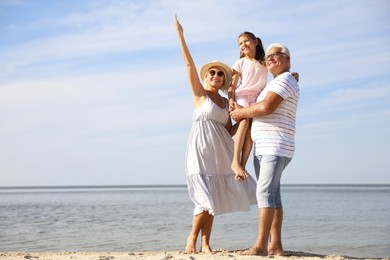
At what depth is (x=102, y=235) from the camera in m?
11.4

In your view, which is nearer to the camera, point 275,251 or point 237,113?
point 237,113

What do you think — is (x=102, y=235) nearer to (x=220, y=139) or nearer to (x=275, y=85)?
(x=220, y=139)

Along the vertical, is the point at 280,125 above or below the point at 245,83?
below

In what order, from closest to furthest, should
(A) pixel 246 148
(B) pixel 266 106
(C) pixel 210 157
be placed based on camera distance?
1. (B) pixel 266 106
2. (A) pixel 246 148
3. (C) pixel 210 157

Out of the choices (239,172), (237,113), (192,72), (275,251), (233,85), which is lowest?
(275,251)

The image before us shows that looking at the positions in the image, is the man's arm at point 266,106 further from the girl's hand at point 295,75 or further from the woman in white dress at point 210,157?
the woman in white dress at point 210,157

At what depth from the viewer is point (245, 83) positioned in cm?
546

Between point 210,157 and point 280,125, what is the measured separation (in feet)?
3.01

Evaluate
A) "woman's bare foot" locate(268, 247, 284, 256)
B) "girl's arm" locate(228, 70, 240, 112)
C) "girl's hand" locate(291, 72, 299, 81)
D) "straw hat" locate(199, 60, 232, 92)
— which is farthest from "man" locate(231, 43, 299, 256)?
"straw hat" locate(199, 60, 232, 92)

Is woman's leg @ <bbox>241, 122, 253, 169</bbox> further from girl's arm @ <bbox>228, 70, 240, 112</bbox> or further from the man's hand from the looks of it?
girl's arm @ <bbox>228, 70, 240, 112</bbox>

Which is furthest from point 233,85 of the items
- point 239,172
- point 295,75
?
point 239,172

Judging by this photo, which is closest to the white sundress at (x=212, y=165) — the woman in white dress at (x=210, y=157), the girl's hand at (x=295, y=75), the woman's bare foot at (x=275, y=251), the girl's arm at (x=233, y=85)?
the woman in white dress at (x=210, y=157)

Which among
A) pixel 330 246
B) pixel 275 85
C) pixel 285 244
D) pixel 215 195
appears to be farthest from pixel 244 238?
pixel 275 85

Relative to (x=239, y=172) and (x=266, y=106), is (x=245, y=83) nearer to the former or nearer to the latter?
(x=266, y=106)
